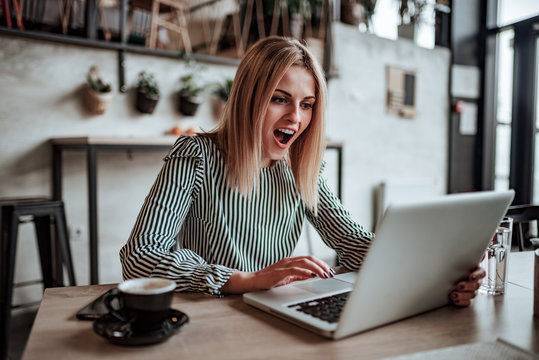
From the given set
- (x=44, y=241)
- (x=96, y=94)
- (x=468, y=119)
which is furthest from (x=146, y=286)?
(x=468, y=119)

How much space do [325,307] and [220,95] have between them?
2895 mm

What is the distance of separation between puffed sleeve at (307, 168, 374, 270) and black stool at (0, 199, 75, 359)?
1.51m

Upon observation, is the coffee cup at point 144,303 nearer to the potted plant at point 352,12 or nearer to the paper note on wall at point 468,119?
the potted plant at point 352,12

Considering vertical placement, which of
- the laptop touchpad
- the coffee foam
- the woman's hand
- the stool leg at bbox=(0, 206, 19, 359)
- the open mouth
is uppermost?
the open mouth

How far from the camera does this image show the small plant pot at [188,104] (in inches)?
130

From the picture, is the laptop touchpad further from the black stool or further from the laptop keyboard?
the black stool

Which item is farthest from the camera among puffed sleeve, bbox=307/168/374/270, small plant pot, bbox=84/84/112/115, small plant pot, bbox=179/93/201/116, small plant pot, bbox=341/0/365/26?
small plant pot, bbox=341/0/365/26

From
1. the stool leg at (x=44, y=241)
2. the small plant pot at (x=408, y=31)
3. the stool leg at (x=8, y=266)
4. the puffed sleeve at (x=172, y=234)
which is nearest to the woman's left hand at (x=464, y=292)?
the puffed sleeve at (x=172, y=234)

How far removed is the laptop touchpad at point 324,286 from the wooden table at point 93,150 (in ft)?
5.67

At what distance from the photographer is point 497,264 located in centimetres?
95

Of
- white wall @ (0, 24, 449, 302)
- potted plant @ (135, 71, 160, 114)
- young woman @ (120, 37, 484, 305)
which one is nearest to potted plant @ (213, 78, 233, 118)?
white wall @ (0, 24, 449, 302)

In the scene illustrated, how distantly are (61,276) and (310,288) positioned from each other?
2.02 metres

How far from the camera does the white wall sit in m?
2.78

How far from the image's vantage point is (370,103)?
171 inches
